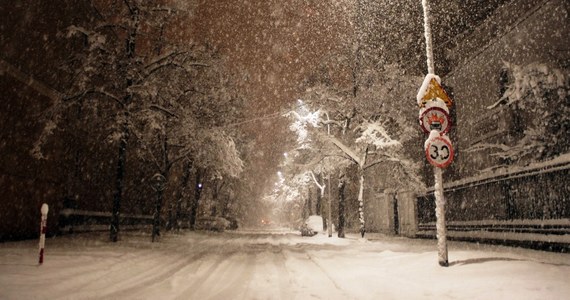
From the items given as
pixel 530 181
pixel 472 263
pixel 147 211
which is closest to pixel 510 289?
pixel 472 263

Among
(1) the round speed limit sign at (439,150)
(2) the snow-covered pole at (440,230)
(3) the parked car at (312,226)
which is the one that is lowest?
(3) the parked car at (312,226)

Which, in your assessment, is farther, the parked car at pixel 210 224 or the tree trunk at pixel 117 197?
the parked car at pixel 210 224

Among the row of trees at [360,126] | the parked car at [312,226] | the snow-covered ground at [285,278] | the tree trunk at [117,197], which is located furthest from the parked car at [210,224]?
the snow-covered ground at [285,278]

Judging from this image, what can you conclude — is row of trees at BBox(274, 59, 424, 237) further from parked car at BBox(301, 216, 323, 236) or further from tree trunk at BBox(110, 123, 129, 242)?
tree trunk at BBox(110, 123, 129, 242)

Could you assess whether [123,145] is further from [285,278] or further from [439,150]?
[439,150]

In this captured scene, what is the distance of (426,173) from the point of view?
25.5 metres

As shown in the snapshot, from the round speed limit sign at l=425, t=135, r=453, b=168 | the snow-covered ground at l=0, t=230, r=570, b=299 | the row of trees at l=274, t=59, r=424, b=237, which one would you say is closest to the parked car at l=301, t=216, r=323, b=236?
the row of trees at l=274, t=59, r=424, b=237

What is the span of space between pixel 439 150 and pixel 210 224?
32.5m

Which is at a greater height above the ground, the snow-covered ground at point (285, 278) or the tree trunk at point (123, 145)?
the tree trunk at point (123, 145)

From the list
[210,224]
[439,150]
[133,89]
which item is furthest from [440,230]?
[210,224]

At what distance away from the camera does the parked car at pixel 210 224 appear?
38062 millimetres

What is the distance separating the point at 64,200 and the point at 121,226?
39.1 ft

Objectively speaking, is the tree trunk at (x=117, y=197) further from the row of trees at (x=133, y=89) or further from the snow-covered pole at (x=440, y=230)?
the snow-covered pole at (x=440, y=230)

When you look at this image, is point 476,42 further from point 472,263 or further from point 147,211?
point 147,211
